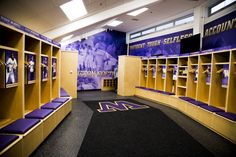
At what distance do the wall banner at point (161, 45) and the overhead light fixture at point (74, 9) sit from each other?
13.7ft

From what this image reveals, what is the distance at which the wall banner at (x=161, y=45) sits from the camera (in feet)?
23.5

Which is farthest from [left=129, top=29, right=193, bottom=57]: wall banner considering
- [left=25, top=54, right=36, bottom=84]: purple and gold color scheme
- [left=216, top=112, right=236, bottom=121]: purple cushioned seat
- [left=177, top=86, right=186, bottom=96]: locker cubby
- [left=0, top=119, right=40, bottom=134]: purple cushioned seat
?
[left=0, top=119, right=40, bottom=134]: purple cushioned seat

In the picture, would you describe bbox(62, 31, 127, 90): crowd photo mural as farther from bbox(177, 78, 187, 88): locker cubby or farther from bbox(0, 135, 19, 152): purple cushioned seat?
bbox(0, 135, 19, 152): purple cushioned seat

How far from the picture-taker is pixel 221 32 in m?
4.89

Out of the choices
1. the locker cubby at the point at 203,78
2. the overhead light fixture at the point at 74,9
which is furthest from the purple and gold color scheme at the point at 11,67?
the locker cubby at the point at 203,78

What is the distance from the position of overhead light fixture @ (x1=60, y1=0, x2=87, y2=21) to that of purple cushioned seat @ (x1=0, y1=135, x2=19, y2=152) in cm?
321

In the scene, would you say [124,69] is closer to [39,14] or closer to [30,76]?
[39,14]

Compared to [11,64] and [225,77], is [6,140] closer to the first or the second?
[11,64]

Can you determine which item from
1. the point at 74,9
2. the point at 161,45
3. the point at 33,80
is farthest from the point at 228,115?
the point at 161,45

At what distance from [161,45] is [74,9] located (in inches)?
192

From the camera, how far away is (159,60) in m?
7.42

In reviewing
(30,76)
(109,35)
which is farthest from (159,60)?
(30,76)

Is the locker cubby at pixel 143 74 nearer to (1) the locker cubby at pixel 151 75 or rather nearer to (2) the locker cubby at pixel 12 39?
(1) the locker cubby at pixel 151 75

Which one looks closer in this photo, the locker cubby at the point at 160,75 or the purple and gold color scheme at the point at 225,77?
the purple and gold color scheme at the point at 225,77
